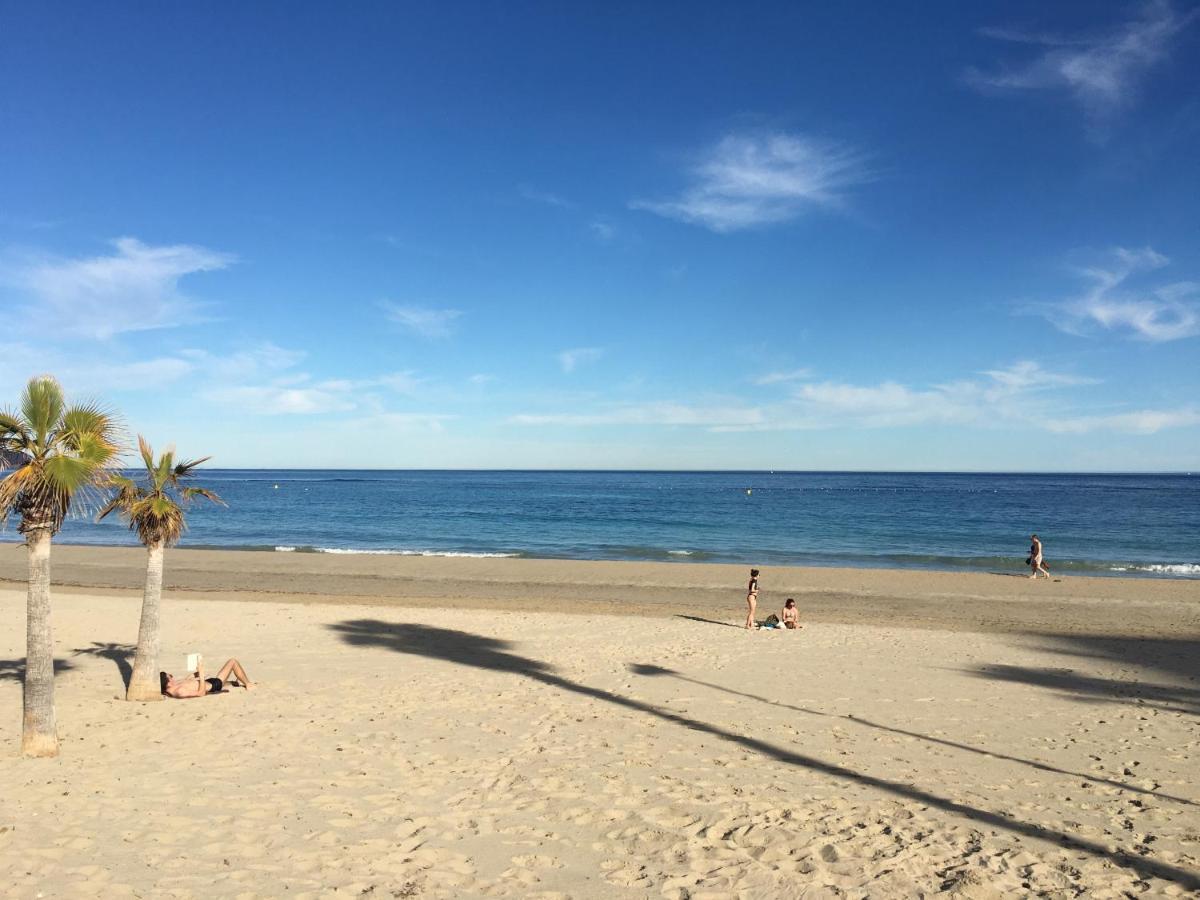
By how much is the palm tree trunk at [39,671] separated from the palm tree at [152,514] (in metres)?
1.56

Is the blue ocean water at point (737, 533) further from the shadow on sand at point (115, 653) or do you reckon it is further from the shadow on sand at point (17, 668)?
the shadow on sand at point (17, 668)

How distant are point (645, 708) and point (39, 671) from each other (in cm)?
786

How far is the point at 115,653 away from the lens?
15438 millimetres

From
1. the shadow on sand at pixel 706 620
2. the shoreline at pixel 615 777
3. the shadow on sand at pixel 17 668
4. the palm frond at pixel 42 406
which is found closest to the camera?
the shoreline at pixel 615 777

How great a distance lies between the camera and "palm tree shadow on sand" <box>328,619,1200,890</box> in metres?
6.93

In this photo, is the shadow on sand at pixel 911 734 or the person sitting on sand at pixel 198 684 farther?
the person sitting on sand at pixel 198 684

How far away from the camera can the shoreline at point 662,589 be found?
72.6ft

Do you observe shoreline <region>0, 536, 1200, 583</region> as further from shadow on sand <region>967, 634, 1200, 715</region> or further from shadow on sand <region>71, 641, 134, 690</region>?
shadow on sand <region>71, 641, 134, 690</region>

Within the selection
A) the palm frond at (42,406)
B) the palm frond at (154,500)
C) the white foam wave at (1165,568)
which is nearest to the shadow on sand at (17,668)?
the palm frond at (154,500)

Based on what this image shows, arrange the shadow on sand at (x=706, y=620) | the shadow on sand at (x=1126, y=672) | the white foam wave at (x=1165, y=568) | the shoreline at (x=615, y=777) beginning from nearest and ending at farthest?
the shoreline at (x=615, y=777) < the shadow on sand at (x=1126, y=672) < the shadow on sand at (x=706, y=620) < the white foam wave at (x=1165, y=568)

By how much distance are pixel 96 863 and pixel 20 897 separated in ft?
2.03

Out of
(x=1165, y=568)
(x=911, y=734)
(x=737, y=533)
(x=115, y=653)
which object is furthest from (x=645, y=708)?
(x=737, y=533)

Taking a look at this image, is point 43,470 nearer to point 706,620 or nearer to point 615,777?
point 615,777

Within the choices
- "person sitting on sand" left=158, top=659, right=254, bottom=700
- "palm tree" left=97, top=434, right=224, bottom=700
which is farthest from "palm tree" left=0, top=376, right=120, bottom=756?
"person sitting on sand" left=158, top=659, right=254, bottom=700
